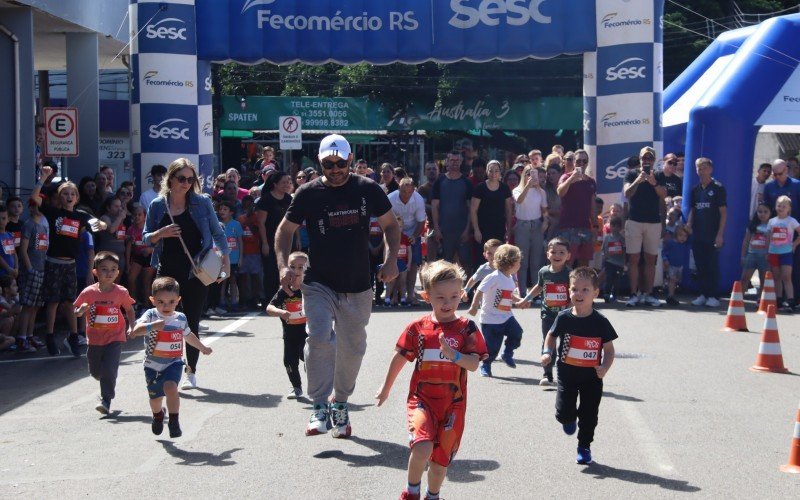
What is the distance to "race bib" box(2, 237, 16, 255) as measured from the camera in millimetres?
12211

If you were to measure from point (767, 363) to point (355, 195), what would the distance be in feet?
16.7

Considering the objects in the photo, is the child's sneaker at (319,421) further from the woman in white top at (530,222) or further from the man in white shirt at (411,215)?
the man in white shirt at (411,215)

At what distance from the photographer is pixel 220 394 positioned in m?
9.15

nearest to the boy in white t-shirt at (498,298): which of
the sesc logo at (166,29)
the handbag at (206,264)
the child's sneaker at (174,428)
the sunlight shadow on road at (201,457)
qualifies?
the handbag at (206,264)

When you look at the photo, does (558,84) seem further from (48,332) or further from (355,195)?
(355,195)

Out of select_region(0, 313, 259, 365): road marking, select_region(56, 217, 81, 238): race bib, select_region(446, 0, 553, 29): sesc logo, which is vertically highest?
select_region(446, 0, 553, 29): sesc logo

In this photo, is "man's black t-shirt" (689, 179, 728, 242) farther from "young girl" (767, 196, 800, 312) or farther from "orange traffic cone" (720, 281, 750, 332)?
"orange traffic cone" (720, 281, 750, 332)

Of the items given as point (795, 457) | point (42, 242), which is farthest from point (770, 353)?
point (42, 242)

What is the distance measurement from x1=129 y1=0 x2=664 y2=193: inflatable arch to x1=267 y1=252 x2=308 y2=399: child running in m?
9.83

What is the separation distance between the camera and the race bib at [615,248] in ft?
53.4

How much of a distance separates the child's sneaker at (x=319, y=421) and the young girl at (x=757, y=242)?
10402 mm

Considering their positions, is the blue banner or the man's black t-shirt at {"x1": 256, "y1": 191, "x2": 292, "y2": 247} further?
the blue banner

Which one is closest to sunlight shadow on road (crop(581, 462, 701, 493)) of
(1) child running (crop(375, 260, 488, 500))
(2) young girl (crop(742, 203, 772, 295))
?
(1) child running (crop(375, 260, 488, 500))

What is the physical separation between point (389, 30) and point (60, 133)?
18.5ft
